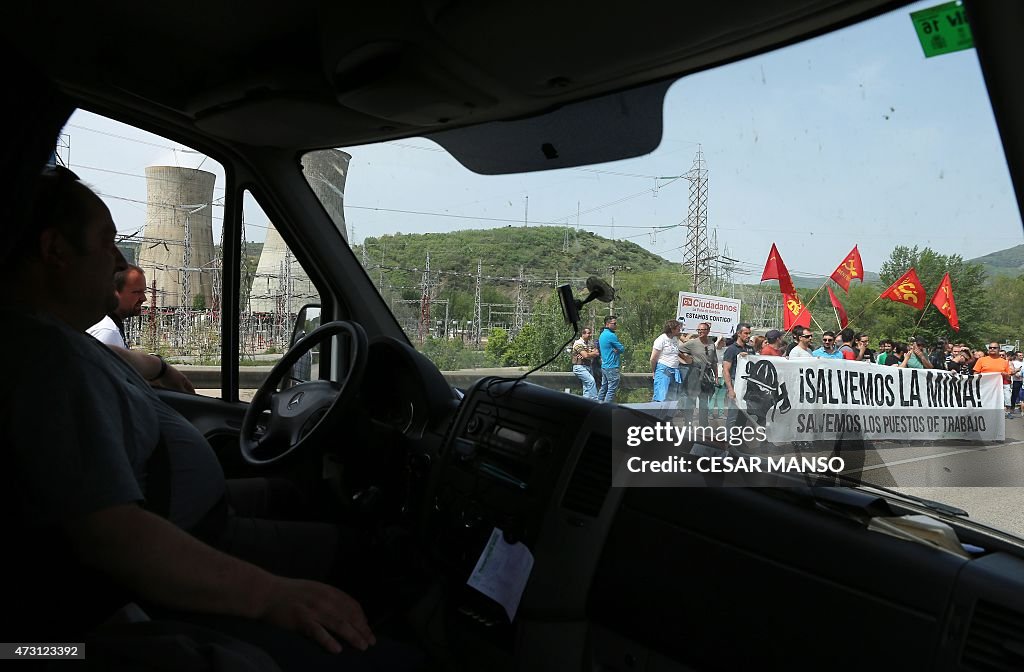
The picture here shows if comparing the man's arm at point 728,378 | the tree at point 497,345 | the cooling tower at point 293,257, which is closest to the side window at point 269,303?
the cooling tower at point 293,257

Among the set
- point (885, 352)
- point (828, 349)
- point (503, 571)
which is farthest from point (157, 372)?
point (885, 352)

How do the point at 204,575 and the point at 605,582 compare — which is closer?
the point at 204,575

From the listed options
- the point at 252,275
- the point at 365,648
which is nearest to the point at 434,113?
the point at 252,275

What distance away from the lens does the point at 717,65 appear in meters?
1.95

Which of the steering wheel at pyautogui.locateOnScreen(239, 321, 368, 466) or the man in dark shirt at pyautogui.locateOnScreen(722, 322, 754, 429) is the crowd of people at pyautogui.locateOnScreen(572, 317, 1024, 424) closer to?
the man in dark shirt at pyautogui.locateOnScreen(722, 322, 754, 429)

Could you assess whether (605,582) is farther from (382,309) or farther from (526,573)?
(382,309)

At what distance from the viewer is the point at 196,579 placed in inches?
53.3

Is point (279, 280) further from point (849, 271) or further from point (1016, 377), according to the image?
point (1016, 377)

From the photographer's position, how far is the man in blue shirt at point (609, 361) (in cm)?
208

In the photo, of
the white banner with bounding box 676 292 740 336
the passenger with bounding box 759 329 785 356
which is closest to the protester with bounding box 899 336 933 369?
the passenger with bounding box 759 329 785 356

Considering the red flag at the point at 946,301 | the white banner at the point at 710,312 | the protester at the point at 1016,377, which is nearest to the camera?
the protester at the point at 1016,377

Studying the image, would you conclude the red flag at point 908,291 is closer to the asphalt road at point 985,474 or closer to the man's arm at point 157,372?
the asphalt road at point 985,474

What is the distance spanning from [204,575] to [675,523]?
1.06m

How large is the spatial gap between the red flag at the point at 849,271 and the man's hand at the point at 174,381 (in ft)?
A: 8.76
